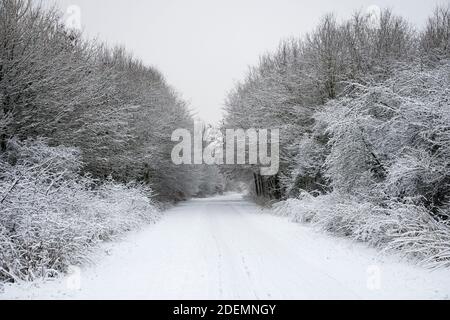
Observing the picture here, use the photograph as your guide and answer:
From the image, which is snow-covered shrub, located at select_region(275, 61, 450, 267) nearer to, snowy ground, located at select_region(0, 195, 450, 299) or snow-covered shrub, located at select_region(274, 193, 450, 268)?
snow-covered shrub, located at select_region(274, 193, 450, 268)

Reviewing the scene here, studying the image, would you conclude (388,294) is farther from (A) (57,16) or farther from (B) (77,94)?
(A) (57,16)

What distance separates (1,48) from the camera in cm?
1189

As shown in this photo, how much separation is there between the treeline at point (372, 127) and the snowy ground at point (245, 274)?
3.28 ft

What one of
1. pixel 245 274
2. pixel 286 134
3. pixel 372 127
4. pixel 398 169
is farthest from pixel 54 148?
pixel 286 134

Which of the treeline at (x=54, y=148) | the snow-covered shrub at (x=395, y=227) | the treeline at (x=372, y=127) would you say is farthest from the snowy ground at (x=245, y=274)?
the treeline at (x=372, y=127)

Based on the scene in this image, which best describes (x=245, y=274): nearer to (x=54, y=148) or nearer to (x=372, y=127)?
(x=372, y=127)

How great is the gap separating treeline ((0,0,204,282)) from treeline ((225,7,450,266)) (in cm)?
688

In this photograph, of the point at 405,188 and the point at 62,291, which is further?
the point at 405,188

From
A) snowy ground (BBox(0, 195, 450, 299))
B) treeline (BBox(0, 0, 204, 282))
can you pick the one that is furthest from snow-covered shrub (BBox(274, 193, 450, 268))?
treeline (BBox(0, 0, 204, 282))

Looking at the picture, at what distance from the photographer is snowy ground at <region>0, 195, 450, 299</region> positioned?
5.72 m

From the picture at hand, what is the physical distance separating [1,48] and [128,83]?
11.1 metres

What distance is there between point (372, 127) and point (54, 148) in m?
10.4

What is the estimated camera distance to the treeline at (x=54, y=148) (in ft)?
23.0
